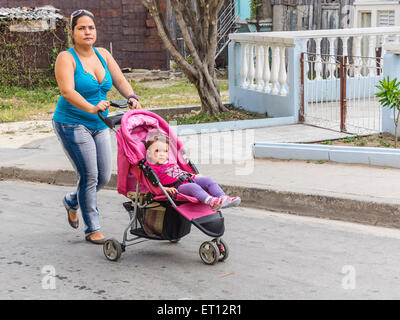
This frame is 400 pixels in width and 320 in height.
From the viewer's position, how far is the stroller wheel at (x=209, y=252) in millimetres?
5680

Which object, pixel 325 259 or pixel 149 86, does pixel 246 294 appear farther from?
pixel 149 86

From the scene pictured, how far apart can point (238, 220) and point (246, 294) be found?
209 centimetres

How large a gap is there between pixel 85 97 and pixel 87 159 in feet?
1.71

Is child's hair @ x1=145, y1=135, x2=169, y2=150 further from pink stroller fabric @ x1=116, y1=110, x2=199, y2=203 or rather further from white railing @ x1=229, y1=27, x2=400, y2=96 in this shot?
white railing @ x1=229, y1=27, x2=400, y2=96

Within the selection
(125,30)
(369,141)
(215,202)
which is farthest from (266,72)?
(125,30)

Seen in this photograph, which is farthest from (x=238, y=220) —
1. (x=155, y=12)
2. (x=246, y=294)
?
(x=155, y=12)

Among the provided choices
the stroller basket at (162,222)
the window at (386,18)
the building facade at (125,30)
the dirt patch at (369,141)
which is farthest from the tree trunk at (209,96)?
the building facade at (125,30)

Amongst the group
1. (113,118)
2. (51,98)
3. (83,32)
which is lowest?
(51,98)

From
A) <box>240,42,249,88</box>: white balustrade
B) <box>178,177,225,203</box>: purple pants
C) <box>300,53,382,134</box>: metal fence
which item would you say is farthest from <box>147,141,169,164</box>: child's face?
<box>240,42,249,88</box>: white balustrade

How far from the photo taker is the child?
219 inches

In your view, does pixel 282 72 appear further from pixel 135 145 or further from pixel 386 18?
pixel 386 18

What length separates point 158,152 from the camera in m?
5.86
